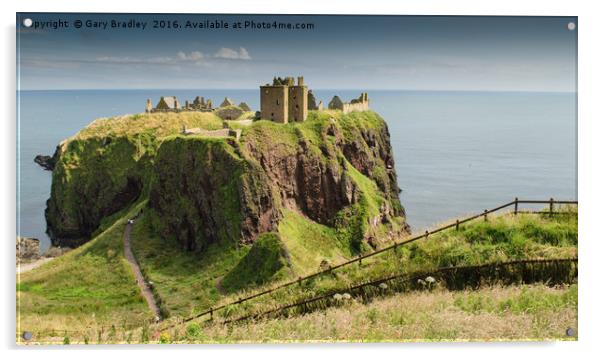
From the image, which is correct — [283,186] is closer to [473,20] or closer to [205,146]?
[205,146]

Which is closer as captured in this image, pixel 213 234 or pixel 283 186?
pixel 213 234

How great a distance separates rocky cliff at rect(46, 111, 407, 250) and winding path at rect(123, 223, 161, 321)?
245cm

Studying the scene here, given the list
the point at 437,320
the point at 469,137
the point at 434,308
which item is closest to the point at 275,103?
the point at 469,137

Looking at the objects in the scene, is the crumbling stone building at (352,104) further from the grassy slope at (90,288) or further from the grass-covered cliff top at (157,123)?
the grassy slope at (90,288)

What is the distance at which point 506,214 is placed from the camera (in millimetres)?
16375

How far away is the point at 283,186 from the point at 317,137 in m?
6.16

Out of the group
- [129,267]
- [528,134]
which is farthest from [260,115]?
[528,134]

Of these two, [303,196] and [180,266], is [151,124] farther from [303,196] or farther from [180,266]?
[180,266]

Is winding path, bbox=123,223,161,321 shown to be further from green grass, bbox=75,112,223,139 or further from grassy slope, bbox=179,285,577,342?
green grass, bbox=75,112,223,139

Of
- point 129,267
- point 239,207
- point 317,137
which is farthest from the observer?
point 317,137

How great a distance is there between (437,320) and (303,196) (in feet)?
119

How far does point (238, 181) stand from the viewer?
40906mm

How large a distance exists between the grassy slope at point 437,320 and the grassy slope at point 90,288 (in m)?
7.34

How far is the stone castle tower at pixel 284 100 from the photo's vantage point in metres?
42.0
